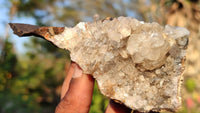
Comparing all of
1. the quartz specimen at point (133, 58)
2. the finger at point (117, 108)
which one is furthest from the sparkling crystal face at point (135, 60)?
the finger at point (117, 108)

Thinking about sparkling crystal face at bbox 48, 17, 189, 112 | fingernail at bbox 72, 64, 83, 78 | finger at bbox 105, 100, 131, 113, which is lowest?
finger at bbox 105, 100, 131, 113

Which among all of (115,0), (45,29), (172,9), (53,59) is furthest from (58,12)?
(45,29)

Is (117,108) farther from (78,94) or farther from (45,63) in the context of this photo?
(45,63)

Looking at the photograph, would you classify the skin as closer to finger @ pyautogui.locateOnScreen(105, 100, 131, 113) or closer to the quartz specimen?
the quartz specimen

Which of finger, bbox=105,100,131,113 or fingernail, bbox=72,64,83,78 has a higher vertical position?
fingernail, bbox=72,64,83,78

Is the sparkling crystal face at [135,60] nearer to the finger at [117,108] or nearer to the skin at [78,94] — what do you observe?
the skin at [78,94]

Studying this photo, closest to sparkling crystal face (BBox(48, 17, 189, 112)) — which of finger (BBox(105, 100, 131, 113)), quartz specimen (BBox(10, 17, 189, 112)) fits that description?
quartz specimen (BBox(10, 17, 189, 112))

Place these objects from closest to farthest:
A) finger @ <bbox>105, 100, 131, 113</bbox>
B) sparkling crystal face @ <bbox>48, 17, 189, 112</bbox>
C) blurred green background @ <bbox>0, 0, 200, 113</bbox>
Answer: sparkling crystal face @ <bbox>48, 17, 189, 112</bbox> < finger @ <bbox>105, 100, 131, 113</bbox> < blurred green background @ <bbox>0, 0, 200, 113</bbox>

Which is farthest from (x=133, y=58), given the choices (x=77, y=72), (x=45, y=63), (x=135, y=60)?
(x=45, y=63)
